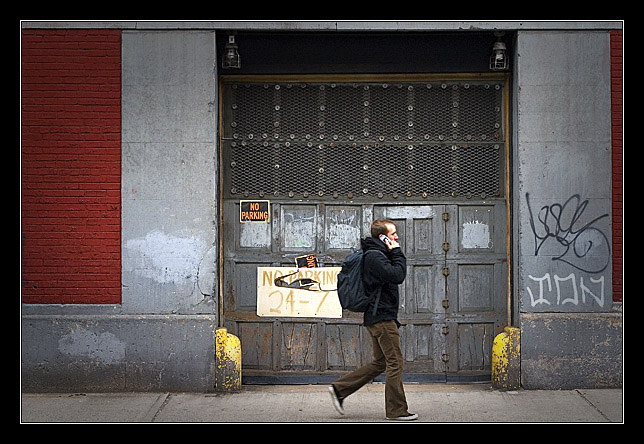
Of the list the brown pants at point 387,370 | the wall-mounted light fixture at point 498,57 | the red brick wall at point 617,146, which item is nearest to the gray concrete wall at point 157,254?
the brown pants at point 387,370

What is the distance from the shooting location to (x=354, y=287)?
8.09 m

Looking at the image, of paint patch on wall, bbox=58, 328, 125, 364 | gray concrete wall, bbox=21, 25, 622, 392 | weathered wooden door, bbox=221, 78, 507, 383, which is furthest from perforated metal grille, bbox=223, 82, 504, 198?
paint patch on wall, bbox=58, 328, 125, 364

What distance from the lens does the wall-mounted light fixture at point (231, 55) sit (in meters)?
9.54

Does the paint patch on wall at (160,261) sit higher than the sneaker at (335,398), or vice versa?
the paint patch on wall at (160,261)

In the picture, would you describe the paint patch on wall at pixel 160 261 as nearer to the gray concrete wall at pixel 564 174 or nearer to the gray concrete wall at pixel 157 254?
the gray concrete wall at pixel 157 254

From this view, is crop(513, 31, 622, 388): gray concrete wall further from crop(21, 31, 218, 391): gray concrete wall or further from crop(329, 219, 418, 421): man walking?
crop(21, 31, 218, 391): gray concrete wall

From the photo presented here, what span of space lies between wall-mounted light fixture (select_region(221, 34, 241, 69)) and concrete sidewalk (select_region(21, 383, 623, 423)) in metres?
3.65

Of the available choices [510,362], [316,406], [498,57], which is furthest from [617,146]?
[316,406]

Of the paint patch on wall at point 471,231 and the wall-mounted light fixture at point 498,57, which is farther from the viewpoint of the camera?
the paint patch on wall at point 471,231

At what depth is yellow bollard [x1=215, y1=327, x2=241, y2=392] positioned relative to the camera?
9445 mm

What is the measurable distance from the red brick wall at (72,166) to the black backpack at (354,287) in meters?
2.78

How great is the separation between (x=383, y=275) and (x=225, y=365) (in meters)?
2.48
